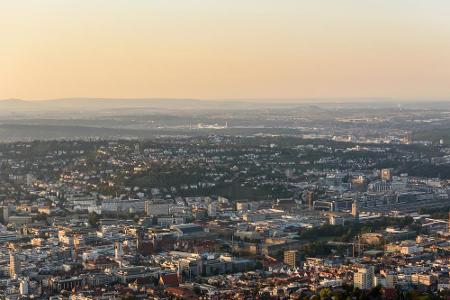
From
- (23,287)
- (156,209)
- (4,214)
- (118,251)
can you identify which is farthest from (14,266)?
(156,209)

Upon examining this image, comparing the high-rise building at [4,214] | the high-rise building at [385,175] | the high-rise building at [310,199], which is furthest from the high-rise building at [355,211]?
the high-rise building at [4,214]

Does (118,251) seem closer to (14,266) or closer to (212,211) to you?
(14,266)

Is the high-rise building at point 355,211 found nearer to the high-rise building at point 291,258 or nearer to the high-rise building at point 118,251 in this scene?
the high-rise building at point 291,258

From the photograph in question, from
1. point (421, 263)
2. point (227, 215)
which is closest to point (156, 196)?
point (227, 215)

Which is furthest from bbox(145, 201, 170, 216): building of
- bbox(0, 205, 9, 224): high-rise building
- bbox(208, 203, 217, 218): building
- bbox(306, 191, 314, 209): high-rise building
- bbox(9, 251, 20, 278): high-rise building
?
bbox(9, 251, 20, 278): high-rise building

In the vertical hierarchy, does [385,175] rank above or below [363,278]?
below

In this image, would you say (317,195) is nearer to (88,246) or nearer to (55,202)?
(55,202)
